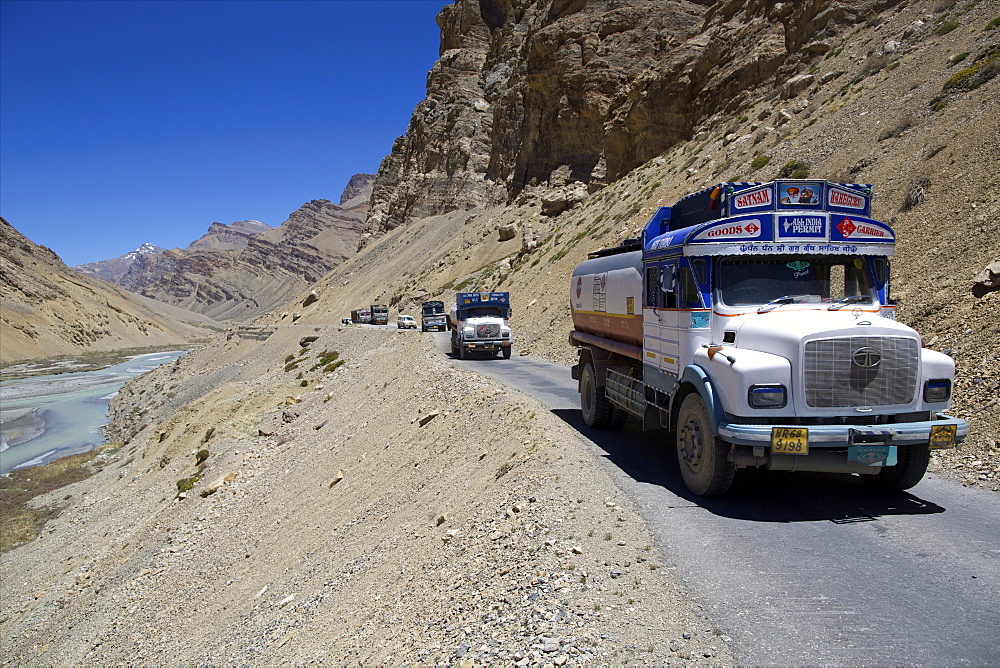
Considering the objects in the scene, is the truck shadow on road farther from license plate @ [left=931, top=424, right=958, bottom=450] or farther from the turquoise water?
the turquoise water

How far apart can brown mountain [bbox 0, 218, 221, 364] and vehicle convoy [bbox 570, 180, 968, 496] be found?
125 meters

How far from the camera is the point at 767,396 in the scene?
6496 millimetres

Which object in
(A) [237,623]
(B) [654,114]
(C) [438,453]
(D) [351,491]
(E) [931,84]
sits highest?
(B) [654,114]

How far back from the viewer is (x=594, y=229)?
134ft

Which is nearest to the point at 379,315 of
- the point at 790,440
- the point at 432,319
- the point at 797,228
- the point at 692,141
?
the point at 432,319

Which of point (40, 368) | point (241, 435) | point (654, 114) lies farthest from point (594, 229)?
point (40, 368)

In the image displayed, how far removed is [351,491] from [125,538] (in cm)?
1041

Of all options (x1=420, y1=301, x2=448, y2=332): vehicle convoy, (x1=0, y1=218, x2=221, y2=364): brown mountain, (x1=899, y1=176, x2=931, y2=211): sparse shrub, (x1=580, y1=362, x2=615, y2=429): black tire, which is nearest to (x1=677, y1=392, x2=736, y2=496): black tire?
(x1=580, y1=362, x2=615, y2=429): black tire

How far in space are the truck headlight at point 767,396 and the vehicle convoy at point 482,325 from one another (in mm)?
19573

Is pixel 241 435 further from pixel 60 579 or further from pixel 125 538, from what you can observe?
pixel 60 579

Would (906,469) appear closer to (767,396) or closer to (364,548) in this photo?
(767,396)

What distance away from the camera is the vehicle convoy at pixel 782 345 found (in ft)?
21.4

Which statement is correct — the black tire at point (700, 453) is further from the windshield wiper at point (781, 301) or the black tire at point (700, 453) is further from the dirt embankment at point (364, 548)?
the windshield wiper at point (781, 301)

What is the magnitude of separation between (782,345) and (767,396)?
61 centimetres
